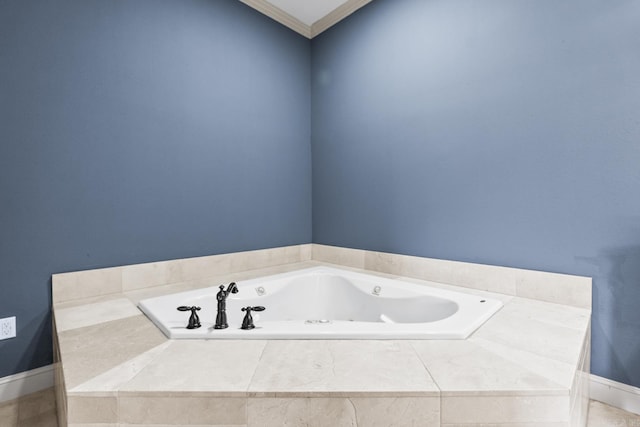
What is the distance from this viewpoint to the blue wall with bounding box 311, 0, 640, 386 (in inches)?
60.4

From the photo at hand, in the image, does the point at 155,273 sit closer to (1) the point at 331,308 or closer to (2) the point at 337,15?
(1) the point at 331,308

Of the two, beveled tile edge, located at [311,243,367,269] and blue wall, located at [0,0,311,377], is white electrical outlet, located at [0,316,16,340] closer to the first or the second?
blue wall, located at [0,0,311,377]

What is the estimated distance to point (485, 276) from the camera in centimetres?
194

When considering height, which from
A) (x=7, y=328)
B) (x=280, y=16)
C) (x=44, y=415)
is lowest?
(x=44, y=415)

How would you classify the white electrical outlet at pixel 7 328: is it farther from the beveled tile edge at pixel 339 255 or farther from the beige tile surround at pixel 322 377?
the beveled tile edge at pixel 339 255

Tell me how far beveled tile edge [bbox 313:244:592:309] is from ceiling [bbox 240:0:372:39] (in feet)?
6.14

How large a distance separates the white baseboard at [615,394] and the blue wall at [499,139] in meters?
0.04

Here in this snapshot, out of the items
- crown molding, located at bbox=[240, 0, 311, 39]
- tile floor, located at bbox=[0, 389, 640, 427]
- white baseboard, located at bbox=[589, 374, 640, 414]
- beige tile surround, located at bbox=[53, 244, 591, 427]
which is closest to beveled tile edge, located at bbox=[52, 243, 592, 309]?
beige tile surround, located at bbox=[53, 244, 591, 427]

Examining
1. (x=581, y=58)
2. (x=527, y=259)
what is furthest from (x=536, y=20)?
(x=527, y=259)

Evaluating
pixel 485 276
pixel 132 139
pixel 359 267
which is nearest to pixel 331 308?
pixel 359 267

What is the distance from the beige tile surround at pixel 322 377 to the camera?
2.98 ft

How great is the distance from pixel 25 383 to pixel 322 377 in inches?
62.9

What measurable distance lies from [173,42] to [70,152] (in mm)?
921

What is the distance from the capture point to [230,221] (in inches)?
96.8
